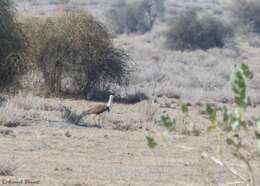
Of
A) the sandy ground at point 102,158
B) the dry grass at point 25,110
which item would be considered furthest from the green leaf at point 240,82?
the dry grass at point 25,110

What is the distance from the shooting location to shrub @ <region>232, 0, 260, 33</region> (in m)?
66.5

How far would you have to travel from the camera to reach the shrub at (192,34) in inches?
2021

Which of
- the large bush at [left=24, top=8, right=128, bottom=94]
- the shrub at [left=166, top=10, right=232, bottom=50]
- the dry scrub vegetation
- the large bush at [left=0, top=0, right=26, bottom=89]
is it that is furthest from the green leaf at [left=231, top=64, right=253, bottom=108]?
the shrub at [left=166, top=10, right=232, bottom=50]

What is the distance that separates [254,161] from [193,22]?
37.6m

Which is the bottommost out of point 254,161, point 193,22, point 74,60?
point 254,161

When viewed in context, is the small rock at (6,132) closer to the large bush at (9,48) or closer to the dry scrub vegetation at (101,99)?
the dry scrub vegetation at (101,99)

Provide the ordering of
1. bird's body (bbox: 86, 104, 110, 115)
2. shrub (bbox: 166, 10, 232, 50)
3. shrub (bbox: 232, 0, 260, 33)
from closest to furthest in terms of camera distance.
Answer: bird's body (bbox: 86, 104, 110, 115) < shrub (bbox: 166, 10, 232, 50) < shrub (bbox: 232, 0, 260, 33)

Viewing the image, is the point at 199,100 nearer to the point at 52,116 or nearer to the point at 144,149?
the point at 52,116

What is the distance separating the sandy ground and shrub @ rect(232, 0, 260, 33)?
48.1m

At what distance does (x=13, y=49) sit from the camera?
21.7m

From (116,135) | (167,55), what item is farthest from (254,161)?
(167,55)

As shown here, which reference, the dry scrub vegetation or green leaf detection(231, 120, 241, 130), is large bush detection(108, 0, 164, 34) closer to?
the dry scrub vegetation

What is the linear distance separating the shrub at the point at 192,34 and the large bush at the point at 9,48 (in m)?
29.6

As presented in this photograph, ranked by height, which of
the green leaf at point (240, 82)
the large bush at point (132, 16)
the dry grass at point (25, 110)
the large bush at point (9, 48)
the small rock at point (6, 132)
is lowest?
the small rock at point (6, 132)
